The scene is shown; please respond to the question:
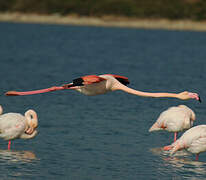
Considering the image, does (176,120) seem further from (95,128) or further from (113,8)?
(113,8)

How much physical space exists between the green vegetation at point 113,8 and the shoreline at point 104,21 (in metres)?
0.77

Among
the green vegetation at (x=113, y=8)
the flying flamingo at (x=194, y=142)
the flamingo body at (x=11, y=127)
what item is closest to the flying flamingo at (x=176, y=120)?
the flying flamingo at (x=194, y=142)

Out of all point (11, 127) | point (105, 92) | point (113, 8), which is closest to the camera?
point (105, 92)

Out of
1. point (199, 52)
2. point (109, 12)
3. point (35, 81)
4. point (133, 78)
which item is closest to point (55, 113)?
point (35, 81)

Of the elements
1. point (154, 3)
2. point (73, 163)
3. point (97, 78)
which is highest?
point (154, 3)

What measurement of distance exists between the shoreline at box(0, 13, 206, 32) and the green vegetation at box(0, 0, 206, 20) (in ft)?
Answer: 2.54

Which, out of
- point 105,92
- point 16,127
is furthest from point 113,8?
point 105,92

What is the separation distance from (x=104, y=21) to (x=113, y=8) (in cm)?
285

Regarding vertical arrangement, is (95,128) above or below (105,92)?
below

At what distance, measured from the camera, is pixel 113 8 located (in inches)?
3622

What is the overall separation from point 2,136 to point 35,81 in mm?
12908

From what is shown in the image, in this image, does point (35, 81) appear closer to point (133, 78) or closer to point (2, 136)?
point (133, 78)

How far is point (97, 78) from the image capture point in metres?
A: 11.0

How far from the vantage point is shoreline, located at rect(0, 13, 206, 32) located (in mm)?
84025
